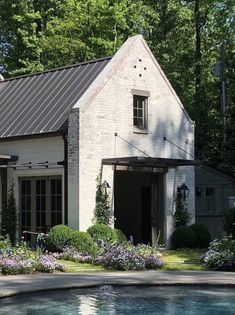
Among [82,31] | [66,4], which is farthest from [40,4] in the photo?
[82,31]

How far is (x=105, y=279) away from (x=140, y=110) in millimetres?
10576

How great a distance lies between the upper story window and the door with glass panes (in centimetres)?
381

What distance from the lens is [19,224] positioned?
74.7ft

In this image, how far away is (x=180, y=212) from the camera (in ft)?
77.9

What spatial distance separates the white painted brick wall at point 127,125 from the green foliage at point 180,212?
1.09 ft

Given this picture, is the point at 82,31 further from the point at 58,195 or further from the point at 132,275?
the point at 132,275

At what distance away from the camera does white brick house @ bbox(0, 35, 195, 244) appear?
2106cm

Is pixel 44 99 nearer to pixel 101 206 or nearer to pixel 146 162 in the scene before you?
pixel 146 162

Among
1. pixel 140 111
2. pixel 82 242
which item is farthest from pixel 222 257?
pixel 140 111

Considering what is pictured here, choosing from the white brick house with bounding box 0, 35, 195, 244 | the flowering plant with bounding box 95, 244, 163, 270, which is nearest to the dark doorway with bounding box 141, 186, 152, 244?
the white brick house with bounding box 0, 35, 195, 244

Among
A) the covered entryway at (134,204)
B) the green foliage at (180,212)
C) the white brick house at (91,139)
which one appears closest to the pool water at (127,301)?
the white brick house at (91,139)

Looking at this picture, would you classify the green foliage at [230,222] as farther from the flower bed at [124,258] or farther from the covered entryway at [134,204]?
the covered entryway at [134,204]

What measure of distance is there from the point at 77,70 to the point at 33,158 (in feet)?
14.0

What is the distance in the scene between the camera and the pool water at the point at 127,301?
1067 cm
